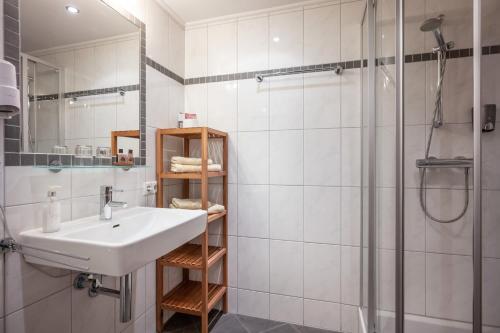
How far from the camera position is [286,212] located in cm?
177

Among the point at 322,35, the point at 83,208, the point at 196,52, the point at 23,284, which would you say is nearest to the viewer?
the point at 23,284

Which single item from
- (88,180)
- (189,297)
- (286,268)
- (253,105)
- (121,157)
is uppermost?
(253,105)

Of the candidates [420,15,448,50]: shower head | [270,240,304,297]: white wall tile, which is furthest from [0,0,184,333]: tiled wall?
[420,15,448,50]: shower head

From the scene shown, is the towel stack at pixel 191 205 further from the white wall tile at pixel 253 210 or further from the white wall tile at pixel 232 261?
the white wall tile at pixel 232 261

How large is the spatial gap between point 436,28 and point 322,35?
672mm

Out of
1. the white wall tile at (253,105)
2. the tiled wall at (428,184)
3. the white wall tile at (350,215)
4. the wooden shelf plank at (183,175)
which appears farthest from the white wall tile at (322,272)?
the white wall tile at (253,105)

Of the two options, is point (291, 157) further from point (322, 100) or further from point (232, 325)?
point (232, 325)

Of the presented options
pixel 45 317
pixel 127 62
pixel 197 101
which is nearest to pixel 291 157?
pixel 197 101

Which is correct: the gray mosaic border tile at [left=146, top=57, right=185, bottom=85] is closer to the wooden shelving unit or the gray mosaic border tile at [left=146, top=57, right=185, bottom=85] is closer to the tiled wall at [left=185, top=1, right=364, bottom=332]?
the tiled wall at [left=185, top=1, right=364, bottom=332]

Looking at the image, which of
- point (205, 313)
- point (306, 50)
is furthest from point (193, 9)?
point (205, 313)

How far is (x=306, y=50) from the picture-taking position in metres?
1.72

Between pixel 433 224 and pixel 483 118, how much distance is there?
86cm

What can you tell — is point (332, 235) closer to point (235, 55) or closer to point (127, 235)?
point (127, 235)

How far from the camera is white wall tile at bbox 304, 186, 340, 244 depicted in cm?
167
